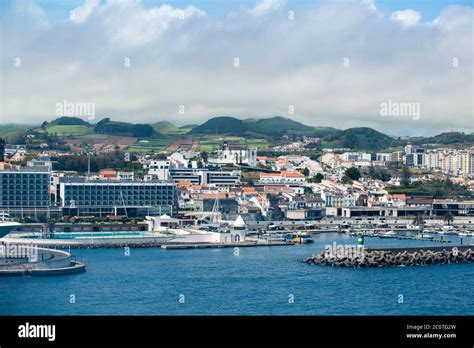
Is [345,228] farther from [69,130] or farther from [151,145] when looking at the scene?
[69,130]

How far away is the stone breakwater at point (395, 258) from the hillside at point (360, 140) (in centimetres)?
2818

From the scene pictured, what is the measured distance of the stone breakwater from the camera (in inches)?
470

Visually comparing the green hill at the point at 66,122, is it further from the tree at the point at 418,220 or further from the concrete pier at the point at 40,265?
the concrete pier at the point at 40,265

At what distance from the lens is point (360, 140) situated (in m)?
42.6

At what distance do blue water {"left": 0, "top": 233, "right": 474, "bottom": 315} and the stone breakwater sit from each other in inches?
10.7

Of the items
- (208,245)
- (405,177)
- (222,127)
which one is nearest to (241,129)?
(222,127)

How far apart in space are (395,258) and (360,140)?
30722 mm

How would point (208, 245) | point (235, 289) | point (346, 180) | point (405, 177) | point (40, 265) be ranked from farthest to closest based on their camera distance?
point (405, 177)
point (346, 180)
point (208, 245)
point (40, 265)
point (235, 289)

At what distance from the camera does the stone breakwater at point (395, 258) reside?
11930mm

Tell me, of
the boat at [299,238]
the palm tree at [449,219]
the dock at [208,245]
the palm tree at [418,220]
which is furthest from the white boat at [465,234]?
the dock at [208,245]

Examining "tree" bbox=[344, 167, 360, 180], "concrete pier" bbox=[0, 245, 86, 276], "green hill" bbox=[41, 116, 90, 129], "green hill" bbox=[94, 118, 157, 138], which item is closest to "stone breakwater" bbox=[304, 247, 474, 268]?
"concrete pier" bbox=[0, 245, 86, 276]

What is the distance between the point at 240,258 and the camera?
12.9 meters
